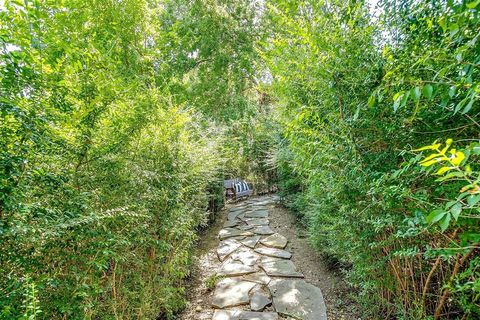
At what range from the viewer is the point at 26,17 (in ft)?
3.68

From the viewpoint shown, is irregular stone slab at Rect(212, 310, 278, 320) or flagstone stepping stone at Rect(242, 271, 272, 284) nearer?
irregular stone slab at Rect(212, 310, 278, 320)

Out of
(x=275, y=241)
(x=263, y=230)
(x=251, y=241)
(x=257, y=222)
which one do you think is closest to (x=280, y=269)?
(x=275, y=241)

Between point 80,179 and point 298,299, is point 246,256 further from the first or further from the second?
point 80,179

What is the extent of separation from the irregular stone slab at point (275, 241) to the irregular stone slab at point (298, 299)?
105 centimetres

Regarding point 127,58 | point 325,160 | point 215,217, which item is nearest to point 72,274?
point 325,160

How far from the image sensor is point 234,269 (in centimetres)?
337

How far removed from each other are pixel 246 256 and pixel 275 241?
2.43 feet

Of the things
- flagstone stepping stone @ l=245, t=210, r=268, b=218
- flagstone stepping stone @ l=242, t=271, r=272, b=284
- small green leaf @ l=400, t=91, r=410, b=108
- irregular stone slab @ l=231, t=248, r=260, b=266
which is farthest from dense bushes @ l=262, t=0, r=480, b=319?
flagstone stepping stone @ l=245, t=210, r=268, b=218

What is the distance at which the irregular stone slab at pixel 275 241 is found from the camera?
13.5 feet

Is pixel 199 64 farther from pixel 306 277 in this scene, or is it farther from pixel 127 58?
pixel 306 277

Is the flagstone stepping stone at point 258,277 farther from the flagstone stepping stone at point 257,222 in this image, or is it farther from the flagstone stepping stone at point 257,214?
the flagstone stepping stone at point 257,214

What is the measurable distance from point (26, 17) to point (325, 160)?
1943 millimetres

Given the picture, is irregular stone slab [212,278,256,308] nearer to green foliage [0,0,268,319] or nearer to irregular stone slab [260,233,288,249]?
green foliage [0,0,268,319]

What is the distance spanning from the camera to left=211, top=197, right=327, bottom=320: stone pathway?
244 cm
